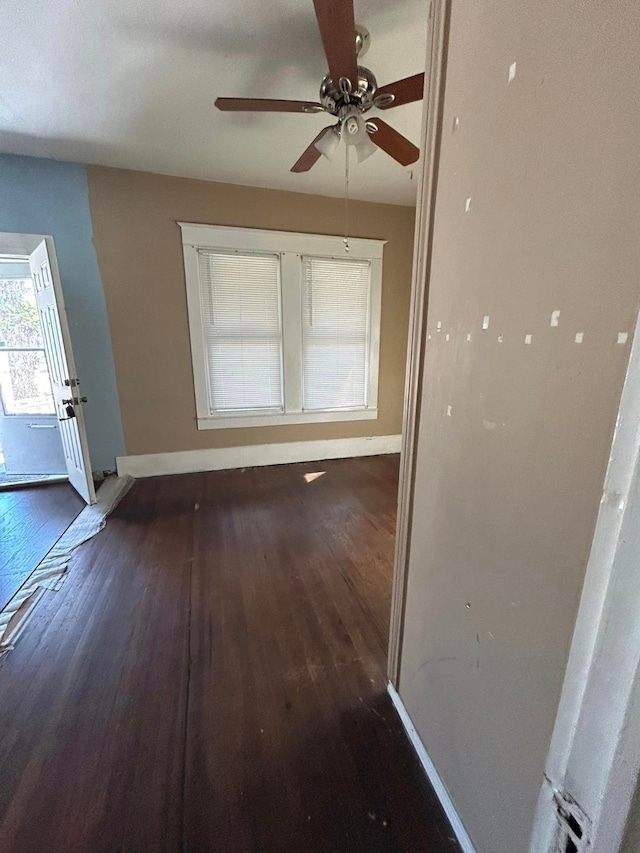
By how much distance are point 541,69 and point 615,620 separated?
87cm

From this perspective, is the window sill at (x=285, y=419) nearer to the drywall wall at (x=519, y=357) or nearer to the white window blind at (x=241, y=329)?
the white window blind at (x=241, y=329)

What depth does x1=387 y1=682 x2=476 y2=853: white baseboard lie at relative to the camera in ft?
3.19

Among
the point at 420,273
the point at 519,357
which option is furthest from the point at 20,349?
the point at 519,357

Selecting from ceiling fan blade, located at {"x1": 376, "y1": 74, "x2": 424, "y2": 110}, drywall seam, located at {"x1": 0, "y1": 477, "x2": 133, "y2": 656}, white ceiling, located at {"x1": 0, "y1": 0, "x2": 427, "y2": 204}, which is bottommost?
drywall seam, located at {"x1": 0, "y1": 477, "x2": 133, "y2": 656}

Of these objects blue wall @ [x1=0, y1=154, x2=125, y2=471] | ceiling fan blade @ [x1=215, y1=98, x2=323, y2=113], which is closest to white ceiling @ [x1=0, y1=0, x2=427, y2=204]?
blue wall @ [x1=0, y1=154, x2=125, y2=471]

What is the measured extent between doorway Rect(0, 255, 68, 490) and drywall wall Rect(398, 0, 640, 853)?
3904 millimetres

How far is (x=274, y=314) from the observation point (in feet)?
11.7

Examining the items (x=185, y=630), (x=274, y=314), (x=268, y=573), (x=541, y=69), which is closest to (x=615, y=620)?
(x=541, y=69)

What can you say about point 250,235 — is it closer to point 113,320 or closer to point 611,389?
point 113,320

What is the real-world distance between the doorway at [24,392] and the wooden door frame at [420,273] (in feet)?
11.9

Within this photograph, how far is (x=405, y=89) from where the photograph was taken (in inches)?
62.1

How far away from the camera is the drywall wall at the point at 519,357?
20.2 inches

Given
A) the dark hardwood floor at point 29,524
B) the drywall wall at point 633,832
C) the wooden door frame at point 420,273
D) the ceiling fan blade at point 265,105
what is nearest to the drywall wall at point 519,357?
the wooden door frame at point 420,273

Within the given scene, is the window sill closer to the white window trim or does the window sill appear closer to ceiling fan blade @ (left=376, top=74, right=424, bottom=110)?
the white window trim
